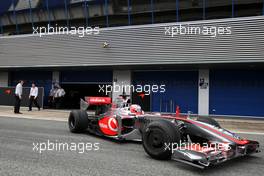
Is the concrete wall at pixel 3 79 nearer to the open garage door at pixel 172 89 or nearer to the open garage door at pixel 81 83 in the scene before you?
the open garage door at pixel 81 83

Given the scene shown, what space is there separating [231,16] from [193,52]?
2.90 m

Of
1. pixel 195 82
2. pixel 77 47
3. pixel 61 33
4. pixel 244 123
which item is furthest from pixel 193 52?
pixel 61 33

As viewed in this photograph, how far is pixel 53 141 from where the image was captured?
26.5 feet

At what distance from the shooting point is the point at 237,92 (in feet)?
57.9

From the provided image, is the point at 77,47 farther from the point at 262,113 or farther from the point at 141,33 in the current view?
the point at 262,113

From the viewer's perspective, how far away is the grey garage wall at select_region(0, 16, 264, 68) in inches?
618

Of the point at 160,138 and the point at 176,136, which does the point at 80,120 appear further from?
the point at 176,136

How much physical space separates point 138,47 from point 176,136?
12.8m

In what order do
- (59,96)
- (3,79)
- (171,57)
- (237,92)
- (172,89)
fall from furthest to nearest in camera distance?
(3,79) → (59,96) → (172,89) → (237,92) → (171,57)

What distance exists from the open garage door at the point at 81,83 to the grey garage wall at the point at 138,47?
87.4 inches

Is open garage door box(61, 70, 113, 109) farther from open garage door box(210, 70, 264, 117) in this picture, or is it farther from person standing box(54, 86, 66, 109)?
open garage door box(210, 70, 264, 117)

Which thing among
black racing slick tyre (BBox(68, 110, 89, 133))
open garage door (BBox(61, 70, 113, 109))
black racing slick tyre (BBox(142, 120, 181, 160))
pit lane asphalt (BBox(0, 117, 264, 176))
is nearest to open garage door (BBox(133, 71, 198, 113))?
open garage door (BBox(61, 70, 113, 109))

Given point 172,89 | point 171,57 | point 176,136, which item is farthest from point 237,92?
point 176,136

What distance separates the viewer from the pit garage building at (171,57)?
632 inches
